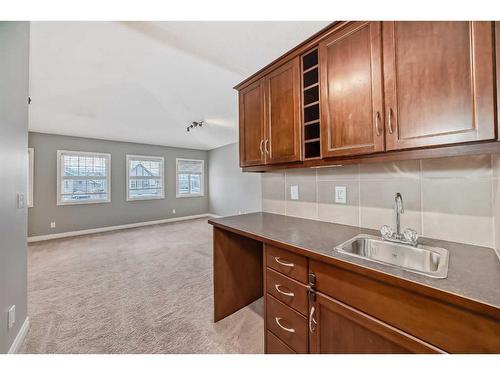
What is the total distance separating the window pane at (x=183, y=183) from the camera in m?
6.68

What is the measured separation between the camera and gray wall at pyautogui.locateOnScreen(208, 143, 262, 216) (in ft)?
18.6

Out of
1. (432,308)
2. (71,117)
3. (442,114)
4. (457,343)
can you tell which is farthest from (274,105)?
(71,117)

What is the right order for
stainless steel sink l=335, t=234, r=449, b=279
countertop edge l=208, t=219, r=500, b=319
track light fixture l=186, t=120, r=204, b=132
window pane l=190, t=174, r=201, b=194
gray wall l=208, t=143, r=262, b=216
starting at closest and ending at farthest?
countertop edge l=208, t=219, r=500, b=319
stainless steel sink l=335, t=234, r=449, b=279
track light fixture l=186, t=120, r=204, b=132
gray wall l=208, t=143, r=262, b=216
window pane l=190, t=174, r=201, b=194

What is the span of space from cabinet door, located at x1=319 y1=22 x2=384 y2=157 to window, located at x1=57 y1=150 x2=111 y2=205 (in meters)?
5.81

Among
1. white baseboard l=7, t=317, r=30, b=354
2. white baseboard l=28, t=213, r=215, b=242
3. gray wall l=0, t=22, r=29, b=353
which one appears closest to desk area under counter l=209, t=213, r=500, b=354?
gray wall l=0, t=22, r=29, b=353

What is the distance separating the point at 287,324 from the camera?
1.21 m

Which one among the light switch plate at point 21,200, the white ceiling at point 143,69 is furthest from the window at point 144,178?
the light switch plate at point 21,200

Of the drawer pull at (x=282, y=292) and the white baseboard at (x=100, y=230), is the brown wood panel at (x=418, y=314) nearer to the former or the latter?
the drawer pull at (x=282, y=292)

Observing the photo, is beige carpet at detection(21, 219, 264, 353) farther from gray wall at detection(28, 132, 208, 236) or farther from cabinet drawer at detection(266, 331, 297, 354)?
gray wall at detection(28, 132, 208, 236)

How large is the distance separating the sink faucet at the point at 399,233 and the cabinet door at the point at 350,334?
1.77 feet

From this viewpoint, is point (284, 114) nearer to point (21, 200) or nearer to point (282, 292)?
point (282, 292)

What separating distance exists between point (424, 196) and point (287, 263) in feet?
3.01

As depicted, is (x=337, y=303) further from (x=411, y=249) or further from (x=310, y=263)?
(x=411, y=249)
